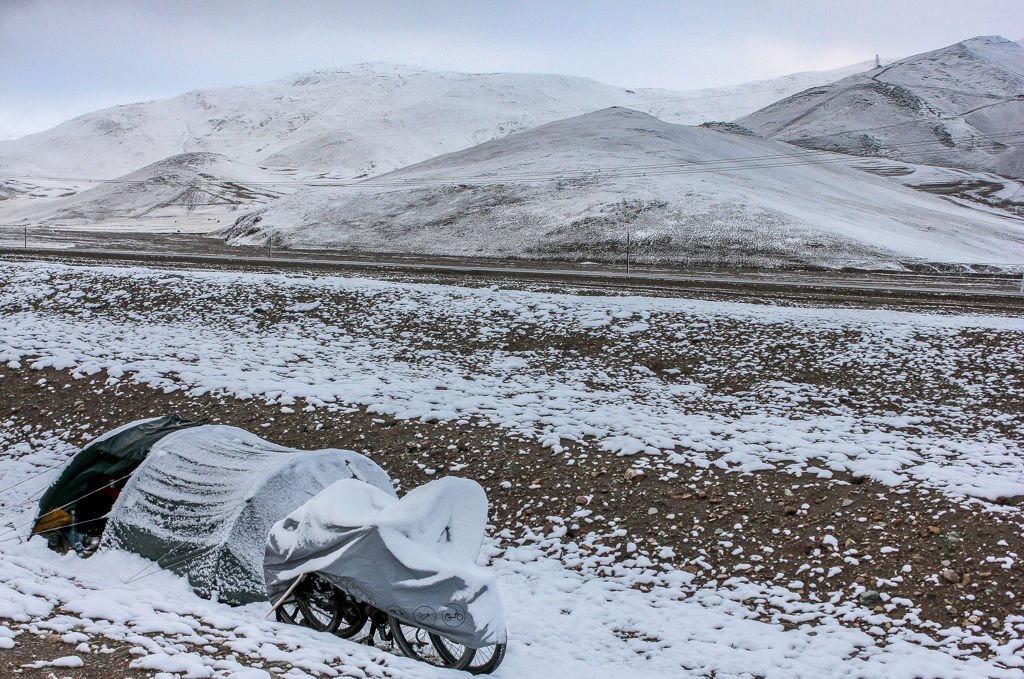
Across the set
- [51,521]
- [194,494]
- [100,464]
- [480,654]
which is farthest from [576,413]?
[51,521]

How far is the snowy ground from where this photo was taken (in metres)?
6.80

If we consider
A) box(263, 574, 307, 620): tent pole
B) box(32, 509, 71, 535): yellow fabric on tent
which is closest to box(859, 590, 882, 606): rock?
box(263, 574, 307, 620): tent pole

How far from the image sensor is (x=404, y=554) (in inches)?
253

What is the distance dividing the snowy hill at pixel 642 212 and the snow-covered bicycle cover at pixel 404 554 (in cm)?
3402

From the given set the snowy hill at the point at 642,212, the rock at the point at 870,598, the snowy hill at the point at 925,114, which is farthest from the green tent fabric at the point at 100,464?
the snowy hill at the point at 925,114

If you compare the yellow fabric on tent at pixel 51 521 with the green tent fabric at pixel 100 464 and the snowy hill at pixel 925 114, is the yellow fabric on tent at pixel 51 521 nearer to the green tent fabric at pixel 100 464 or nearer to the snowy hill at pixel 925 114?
the green tent fabric at pixel 100 464

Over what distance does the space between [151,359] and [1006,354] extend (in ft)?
67.0

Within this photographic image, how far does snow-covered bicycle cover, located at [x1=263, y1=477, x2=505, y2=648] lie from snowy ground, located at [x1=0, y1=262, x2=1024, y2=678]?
1.87ft

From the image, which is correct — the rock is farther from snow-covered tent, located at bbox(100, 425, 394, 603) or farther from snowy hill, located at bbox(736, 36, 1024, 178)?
snowy hill, located at bbox(736, 36, 1024, 178)

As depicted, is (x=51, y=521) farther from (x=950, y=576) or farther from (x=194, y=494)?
(x=950, y=576)

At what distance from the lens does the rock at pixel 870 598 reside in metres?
7.82

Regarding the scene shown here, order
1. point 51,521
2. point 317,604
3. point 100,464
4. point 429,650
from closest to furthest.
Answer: point 429,650 → point 317,604 → point 51,521 → point 100,464

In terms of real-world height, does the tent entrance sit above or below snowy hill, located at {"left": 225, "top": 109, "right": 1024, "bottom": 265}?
below

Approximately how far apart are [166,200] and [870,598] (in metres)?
114
